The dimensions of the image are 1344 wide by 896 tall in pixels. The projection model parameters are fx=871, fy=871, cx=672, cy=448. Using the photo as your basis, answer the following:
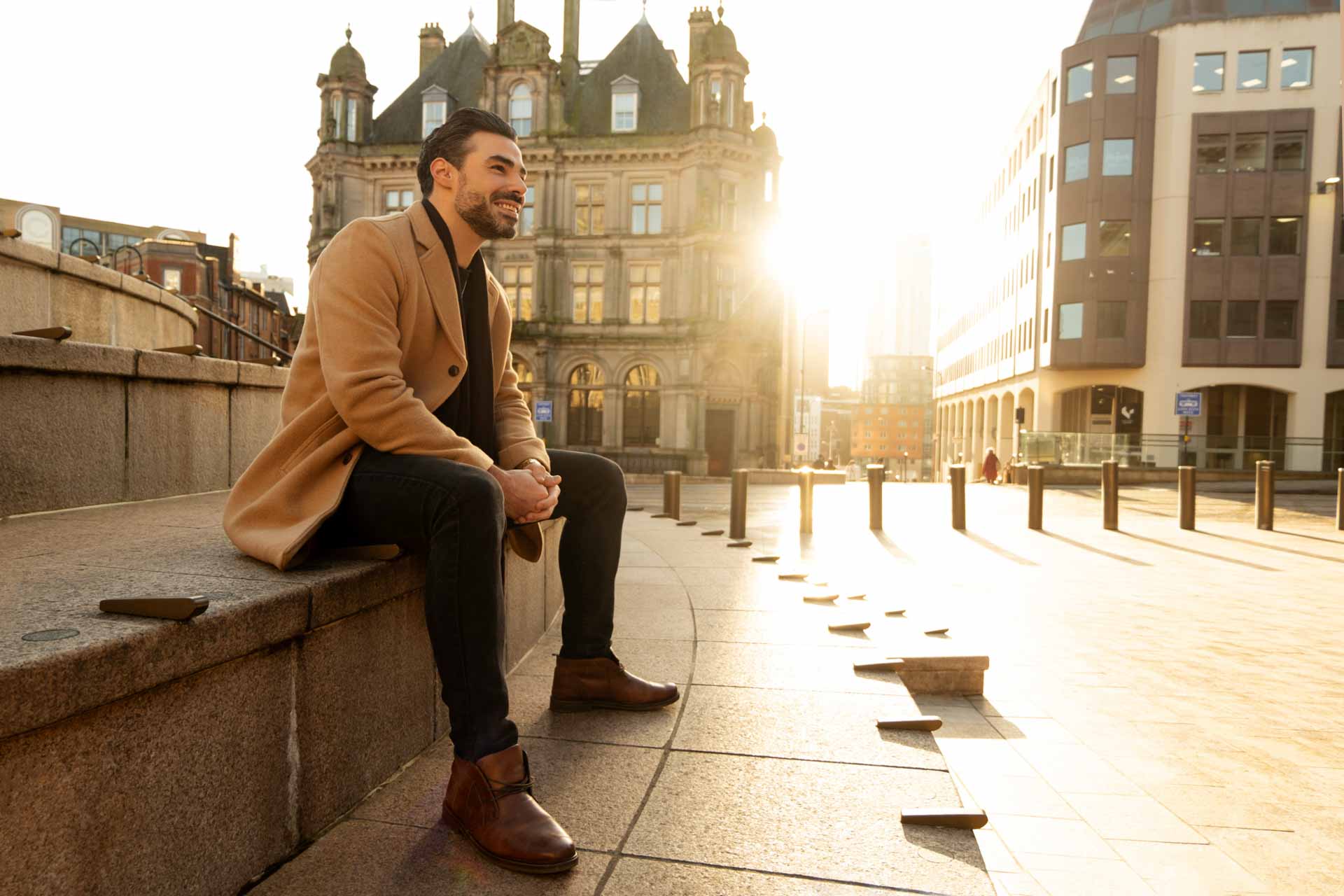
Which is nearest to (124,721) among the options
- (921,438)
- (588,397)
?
(588,397)

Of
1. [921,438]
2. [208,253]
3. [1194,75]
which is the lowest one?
[921,438]

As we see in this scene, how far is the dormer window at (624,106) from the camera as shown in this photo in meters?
35.9

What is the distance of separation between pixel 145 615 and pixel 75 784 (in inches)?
13.4

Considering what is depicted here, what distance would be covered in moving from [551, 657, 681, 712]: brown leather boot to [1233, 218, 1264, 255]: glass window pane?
→ 41.0 meters

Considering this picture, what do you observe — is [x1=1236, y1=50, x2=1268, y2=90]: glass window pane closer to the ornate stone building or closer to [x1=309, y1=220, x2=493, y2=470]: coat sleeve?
the ornate stone building

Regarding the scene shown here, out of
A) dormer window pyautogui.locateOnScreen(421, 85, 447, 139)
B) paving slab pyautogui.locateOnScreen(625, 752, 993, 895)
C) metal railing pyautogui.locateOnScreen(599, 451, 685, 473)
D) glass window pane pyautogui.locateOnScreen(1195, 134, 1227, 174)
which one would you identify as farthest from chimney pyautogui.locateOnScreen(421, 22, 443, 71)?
paving slab pyautogui.locateOnScreen(625, 752, 993, 895)

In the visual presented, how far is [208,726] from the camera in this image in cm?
181

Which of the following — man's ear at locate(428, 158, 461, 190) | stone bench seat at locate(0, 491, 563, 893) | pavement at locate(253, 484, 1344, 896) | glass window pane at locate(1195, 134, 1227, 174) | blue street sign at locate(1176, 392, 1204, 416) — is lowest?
pavement at locate(253, 484, 1344, 896)

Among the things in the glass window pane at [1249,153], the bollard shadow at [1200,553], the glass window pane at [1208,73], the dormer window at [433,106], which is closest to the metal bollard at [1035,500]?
the bollard shadow at [1200,553]

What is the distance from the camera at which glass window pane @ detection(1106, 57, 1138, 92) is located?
121 ft

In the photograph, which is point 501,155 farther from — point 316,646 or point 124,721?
point 124,721

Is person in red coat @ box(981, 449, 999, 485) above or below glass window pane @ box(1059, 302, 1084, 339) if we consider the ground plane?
below

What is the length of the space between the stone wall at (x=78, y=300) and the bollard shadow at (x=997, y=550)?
916cm

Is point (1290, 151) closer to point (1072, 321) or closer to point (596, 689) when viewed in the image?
point (1072, 321)
